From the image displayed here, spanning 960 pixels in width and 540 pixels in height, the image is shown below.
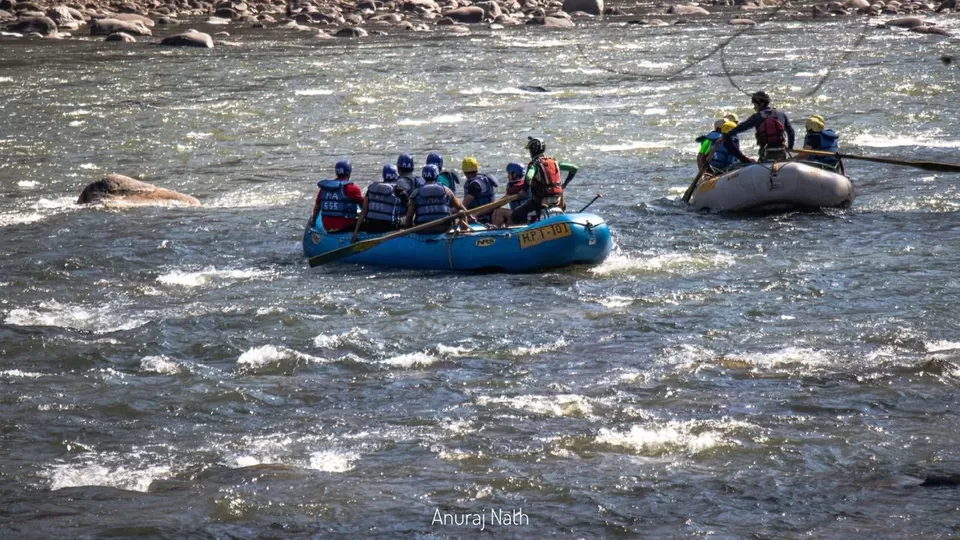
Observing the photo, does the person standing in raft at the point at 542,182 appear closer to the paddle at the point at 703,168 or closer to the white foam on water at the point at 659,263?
the white foam on water at the point at 659,263

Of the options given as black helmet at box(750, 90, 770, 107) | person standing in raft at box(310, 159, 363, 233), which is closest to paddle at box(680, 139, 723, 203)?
black helmet at box(750, 90, 770, 107)

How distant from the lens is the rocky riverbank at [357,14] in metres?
44.8

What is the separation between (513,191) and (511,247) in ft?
3.60

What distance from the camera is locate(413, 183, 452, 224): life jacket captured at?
619 inches

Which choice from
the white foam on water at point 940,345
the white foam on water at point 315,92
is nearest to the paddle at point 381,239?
the white foam on water at point 940,345

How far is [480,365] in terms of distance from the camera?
12023 millimetres

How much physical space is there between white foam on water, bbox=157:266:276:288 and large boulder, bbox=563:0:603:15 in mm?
36646

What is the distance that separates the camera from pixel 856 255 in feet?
52.0

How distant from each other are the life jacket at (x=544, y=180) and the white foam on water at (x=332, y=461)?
639cm

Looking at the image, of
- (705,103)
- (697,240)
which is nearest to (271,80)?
(705,103)

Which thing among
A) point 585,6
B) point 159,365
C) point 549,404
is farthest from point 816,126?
point 585,6

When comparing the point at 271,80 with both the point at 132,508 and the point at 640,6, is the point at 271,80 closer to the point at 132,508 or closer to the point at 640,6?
the point at 640,6

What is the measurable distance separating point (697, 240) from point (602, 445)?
7.38 meters

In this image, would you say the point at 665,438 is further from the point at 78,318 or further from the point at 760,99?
the point at 760,99
